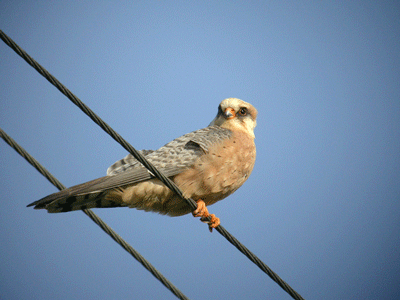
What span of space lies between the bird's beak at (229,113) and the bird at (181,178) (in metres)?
0.49

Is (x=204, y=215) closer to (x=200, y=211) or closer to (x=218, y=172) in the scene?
(x=200, y=211)

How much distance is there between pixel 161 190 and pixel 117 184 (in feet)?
1.20

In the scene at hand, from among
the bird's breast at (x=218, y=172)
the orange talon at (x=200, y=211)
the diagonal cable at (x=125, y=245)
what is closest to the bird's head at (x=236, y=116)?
the bird's breast at (x=218, y=172)

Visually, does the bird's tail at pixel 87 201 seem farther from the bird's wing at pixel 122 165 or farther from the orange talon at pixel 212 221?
the orange talon at pixel 212 221

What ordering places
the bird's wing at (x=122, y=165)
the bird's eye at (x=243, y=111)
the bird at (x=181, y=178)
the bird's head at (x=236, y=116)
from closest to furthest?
the bird at (x=181, y=178)
the bird's wing at (x=122, y=165)
the bird's head at (x=236, y=116)
the bird's eye at (x=243, y=111)

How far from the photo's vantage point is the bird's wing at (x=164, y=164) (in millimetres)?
2676

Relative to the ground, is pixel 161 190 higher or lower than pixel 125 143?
lower

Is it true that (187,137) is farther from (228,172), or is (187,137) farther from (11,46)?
(11,46)

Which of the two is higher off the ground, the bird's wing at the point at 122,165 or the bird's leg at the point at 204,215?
the bird's wing at the point at 122,165

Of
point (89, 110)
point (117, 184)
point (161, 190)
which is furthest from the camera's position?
point (161, 190)

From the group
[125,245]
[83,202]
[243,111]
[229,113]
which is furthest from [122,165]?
[243,111]

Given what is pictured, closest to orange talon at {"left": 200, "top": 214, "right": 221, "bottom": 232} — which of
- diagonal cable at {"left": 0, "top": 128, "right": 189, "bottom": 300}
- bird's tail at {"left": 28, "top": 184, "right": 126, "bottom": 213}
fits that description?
bird's tail at {"left": 28, "top": 184, "right": 126, "bottom": 213}

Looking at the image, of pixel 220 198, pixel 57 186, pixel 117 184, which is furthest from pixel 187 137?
pixel 57 186

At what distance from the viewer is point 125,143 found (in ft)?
6.82
